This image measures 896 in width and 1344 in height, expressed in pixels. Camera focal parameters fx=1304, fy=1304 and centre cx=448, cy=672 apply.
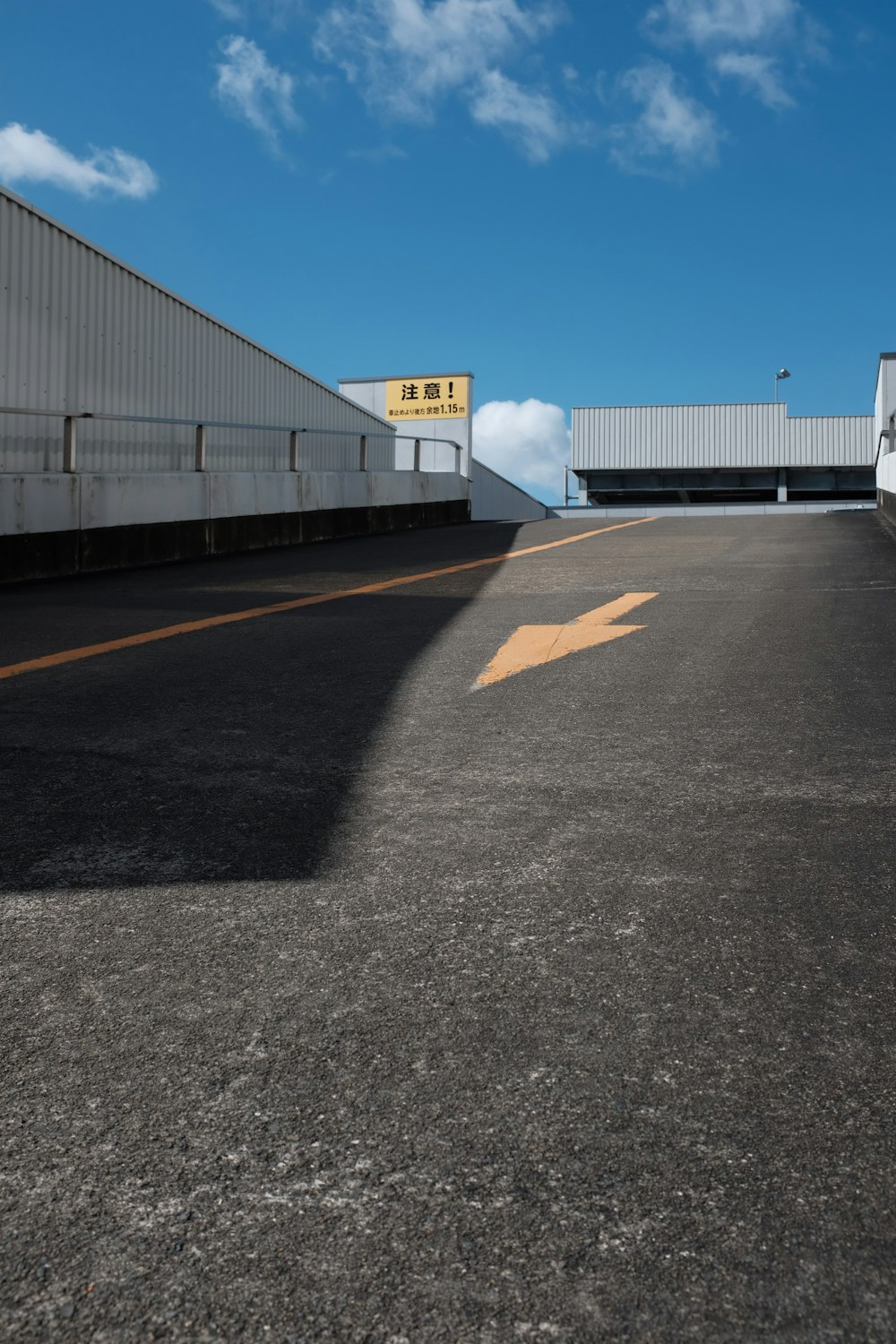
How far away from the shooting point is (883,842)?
3553mm

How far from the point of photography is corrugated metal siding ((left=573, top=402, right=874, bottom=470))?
206 ft

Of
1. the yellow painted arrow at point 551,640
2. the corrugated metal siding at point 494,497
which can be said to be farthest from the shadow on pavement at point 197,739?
the corrugated metal siding at point 494,497

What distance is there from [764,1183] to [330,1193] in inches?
24.4

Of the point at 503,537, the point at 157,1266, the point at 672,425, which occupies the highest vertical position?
the point at 672,425

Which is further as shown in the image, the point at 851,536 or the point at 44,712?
the point at 851,536

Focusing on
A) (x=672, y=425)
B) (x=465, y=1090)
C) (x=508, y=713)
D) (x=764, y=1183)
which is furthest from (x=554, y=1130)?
(x=672, y=425)

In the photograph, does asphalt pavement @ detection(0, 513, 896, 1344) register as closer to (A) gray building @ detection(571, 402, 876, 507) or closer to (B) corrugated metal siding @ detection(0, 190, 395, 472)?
(B) corrugated metal siding @ detection(0, 190, 395, 472)

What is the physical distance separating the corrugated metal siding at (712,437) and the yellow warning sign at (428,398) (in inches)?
1277

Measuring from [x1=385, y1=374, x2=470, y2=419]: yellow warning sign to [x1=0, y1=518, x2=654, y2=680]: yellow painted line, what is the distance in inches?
785

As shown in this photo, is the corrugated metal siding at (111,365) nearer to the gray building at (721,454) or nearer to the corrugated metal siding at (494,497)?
the corrugated metal siding at (494,497)

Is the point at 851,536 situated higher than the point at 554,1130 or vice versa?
the point at 851,536

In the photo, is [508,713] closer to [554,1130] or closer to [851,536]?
[554,1130]

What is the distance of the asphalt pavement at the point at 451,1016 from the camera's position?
1.67m

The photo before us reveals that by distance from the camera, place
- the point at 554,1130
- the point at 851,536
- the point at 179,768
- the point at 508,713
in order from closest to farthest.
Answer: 1. the point at 554,1130
2. the point at 179,768
3. the point at 508,713
4. the point at 851,536
